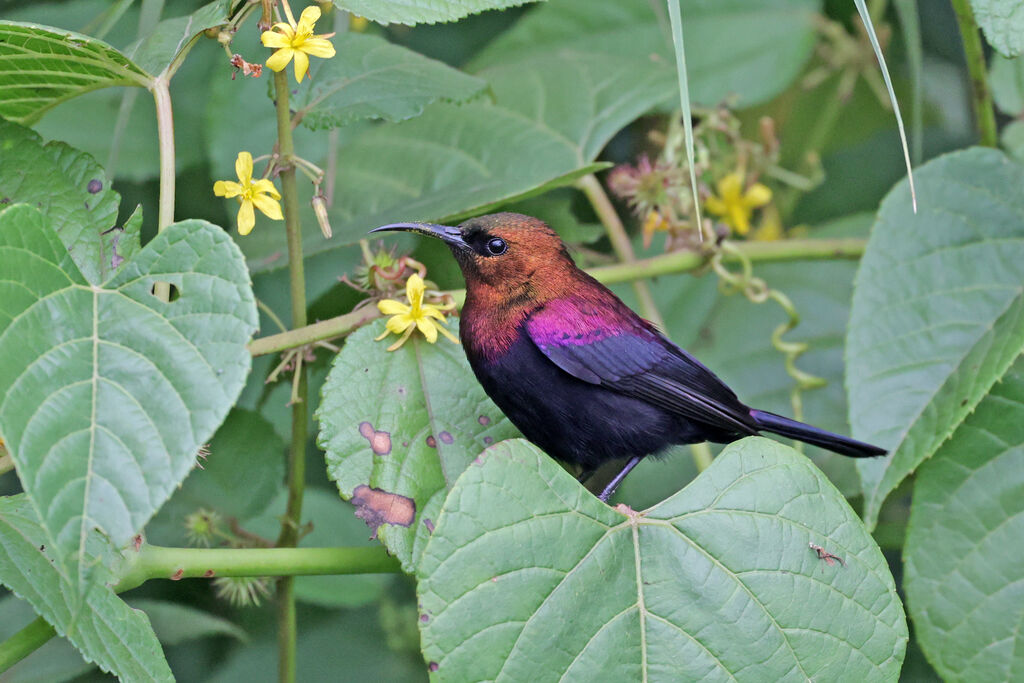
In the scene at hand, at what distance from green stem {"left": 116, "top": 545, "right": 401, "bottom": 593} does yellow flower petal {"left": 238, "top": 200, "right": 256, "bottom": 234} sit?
1.90ft

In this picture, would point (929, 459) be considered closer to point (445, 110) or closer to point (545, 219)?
point (545, 219)

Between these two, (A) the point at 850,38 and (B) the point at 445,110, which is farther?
(A) the point at 850,38

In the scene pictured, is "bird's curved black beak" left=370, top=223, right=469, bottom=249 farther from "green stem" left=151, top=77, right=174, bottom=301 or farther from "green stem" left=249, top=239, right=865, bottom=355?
"green stem" left=151, top=77, right=174, bottom=301

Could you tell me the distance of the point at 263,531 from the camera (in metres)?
2.88

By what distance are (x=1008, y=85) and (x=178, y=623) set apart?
274cm

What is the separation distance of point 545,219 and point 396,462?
1030 mm

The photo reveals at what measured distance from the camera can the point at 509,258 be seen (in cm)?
222

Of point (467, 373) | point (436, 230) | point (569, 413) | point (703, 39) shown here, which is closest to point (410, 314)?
point (467, 373)

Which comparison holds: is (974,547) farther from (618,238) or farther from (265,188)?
(265,188)

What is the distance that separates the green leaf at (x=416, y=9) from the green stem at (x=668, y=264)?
0.60m

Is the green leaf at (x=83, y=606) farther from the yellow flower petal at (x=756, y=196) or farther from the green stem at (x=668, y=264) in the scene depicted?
the yellow flower petal at (x=756, y=196)

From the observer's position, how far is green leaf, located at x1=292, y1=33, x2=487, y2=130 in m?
2.06

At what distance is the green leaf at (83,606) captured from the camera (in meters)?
1.50

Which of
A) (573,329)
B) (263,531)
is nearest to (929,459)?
(573,329)
